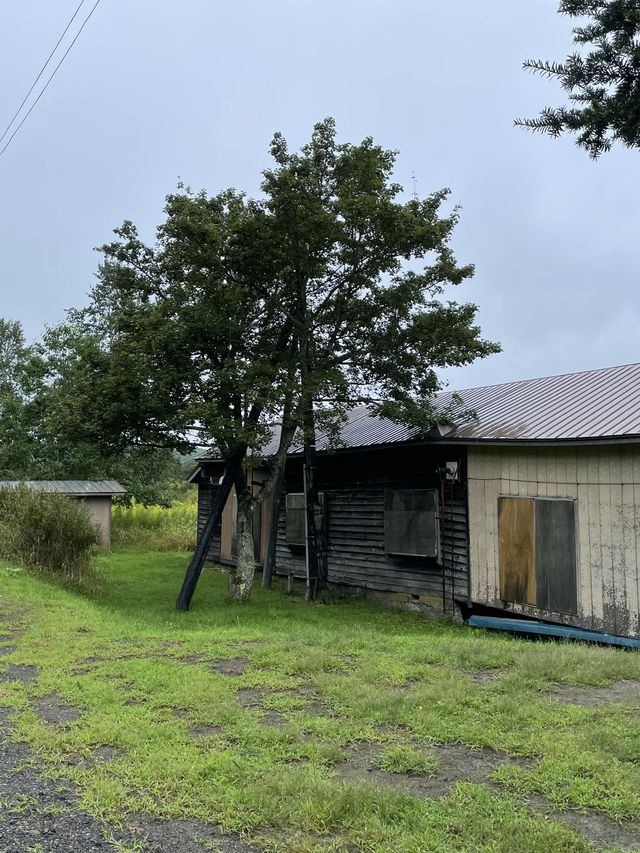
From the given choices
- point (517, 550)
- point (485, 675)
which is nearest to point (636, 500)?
point (517, 550)

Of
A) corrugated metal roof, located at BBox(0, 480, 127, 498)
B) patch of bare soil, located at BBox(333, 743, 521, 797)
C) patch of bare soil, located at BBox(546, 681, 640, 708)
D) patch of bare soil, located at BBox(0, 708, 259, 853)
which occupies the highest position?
corrugated metal roof, located at BBox(0, 480, 127, 498)

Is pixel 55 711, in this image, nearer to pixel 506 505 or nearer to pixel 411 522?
pixel 506 505

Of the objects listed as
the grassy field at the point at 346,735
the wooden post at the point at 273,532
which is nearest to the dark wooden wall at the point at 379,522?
the wooden post at the point at 273,532

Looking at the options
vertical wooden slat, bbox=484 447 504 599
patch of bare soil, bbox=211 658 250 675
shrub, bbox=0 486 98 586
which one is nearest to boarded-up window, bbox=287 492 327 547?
shrub, bbox=0 486 98 586

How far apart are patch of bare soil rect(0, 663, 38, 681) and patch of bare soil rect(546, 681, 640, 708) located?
4.57 metres

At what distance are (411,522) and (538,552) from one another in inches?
118

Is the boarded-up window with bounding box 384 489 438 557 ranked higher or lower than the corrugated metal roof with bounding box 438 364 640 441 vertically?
lower

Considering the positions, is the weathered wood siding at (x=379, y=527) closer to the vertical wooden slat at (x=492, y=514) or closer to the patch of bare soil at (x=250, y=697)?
the vertical wooden slat at (x=492, y=514)

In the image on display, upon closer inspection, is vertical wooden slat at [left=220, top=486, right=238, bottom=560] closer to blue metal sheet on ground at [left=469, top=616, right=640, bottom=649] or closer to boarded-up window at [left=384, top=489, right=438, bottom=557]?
boarded-up window at [left=384, top=489, right=438, bottom=557]

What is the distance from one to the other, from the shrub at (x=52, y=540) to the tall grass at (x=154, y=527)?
1080 cm

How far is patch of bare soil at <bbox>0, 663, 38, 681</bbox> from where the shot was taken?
6.21 m

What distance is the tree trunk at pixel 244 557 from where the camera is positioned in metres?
13.3

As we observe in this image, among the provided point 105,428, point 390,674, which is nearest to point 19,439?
point 105,428

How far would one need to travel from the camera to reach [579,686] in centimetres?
571
